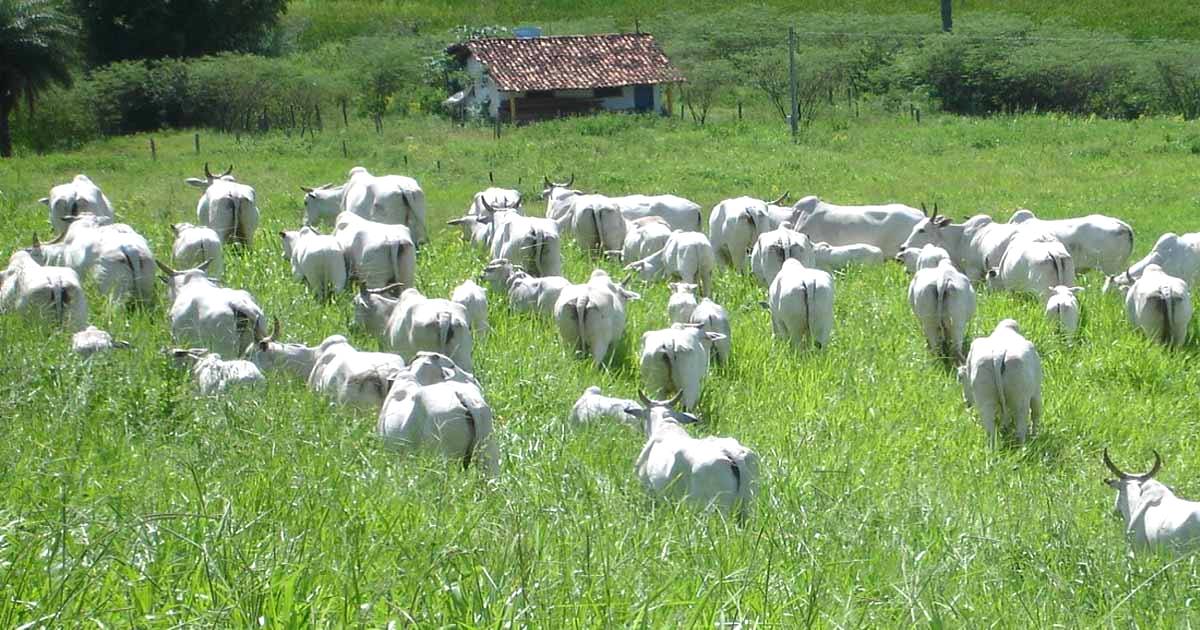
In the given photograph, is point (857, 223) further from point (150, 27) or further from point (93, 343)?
point (150, 27)

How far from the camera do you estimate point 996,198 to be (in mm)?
19734

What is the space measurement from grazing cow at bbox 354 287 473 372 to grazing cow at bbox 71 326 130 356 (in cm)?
169

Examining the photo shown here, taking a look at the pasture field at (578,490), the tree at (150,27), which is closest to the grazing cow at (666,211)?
the pasture field at (578,490)

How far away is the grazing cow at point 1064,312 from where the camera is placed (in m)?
11.2

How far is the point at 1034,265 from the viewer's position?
1217cm

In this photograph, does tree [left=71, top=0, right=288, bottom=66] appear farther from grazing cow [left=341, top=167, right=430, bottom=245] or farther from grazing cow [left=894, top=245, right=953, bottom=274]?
grazing cow [left=894, top=245, right=953, bottom=274]

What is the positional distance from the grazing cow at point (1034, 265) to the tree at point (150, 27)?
118 ft

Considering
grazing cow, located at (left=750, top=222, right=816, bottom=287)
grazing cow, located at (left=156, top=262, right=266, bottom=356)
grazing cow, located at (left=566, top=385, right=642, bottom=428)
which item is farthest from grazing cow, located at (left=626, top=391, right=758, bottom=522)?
grazing cow, located at (left=750, top=222, right=816, bottom=287)

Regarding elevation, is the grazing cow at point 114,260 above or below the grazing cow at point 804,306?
above

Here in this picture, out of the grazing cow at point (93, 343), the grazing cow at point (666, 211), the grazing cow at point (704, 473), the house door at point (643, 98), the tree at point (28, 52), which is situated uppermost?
the tree at point (28, 52)

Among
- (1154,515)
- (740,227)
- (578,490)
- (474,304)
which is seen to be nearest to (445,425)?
(578,490)

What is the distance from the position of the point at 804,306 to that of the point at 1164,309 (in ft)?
9.50

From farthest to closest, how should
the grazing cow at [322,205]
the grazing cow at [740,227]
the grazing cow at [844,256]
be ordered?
the grazing cow at [322,205]
the grazing cow at [844,256]
the grazing cow at [740,227]

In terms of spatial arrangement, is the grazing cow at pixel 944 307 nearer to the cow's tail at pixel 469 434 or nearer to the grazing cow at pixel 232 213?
the cow's tail at pixel 469 434
